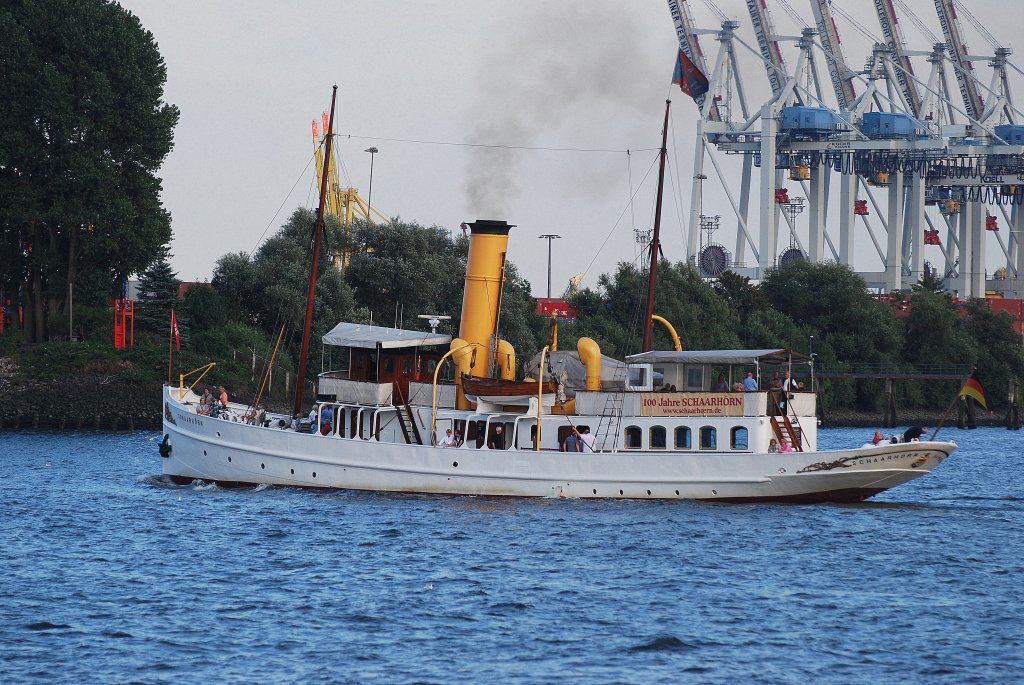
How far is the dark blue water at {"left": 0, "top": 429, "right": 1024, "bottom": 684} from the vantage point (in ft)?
84.3

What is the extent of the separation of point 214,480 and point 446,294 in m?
38.4

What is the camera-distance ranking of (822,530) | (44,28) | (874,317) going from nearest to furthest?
(822,530) → (44,28) → (874,317)

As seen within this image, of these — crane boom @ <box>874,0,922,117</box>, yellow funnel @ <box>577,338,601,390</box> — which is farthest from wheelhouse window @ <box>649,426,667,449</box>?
crane boom @ <box>874,0,922,117</box>

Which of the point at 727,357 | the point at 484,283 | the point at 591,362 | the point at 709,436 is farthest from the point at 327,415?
the point at 727,357

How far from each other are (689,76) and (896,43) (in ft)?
89.3

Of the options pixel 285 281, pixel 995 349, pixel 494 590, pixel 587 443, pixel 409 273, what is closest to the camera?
pixel 494 590

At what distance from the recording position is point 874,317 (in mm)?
111000

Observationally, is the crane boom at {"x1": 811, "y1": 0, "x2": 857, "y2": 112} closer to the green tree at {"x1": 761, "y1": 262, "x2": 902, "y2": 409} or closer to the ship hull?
the green tree at {"x1": 761, "y1": 262, "x2": 902, "y2": 409}

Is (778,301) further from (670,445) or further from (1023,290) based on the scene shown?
(670,445)

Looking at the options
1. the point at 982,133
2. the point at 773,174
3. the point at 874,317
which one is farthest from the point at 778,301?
the point at 982,133

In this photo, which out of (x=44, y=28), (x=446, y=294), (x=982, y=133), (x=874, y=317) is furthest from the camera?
(x=982, y=133)

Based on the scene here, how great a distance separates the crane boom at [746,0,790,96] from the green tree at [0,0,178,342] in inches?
2837

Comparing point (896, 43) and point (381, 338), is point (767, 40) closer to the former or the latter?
point (896, 43)

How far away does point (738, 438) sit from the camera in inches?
1663
